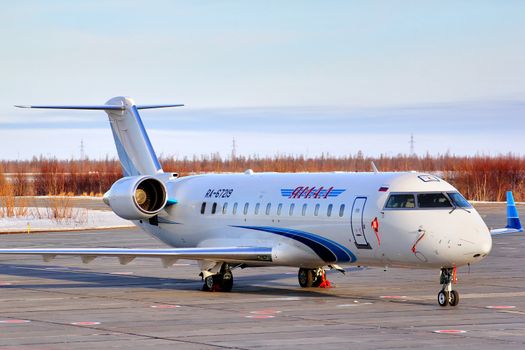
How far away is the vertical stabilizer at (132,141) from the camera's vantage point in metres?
30.1

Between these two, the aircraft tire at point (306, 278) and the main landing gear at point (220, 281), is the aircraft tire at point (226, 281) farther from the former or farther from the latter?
the aircraft tire at point (306, 278)

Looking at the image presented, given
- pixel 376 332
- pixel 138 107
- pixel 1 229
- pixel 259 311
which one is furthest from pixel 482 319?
pixel 1 229

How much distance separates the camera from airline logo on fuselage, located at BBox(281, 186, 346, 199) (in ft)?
79.1

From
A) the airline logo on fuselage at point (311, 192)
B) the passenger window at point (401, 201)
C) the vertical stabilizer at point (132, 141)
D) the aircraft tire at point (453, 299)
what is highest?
the vertical stabilizer at point (132, 141)

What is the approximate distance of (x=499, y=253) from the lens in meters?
36.7

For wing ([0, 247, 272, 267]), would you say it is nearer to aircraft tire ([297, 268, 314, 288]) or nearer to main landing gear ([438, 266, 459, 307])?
aircraft tire ([297, 268, 314, 288])

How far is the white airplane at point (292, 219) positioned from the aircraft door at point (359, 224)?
25mm

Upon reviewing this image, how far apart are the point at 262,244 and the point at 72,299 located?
14.6 feet

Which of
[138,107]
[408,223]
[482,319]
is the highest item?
[138,107]

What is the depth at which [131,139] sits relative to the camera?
99.2ft

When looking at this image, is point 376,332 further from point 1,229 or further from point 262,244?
point 1,229

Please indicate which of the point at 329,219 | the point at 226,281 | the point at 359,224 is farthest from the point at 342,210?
the point at 226,281

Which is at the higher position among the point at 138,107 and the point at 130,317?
the point at 138,107

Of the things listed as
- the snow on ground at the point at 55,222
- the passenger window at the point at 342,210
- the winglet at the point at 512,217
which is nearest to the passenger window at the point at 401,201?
the passenger window at the point at 342,210
